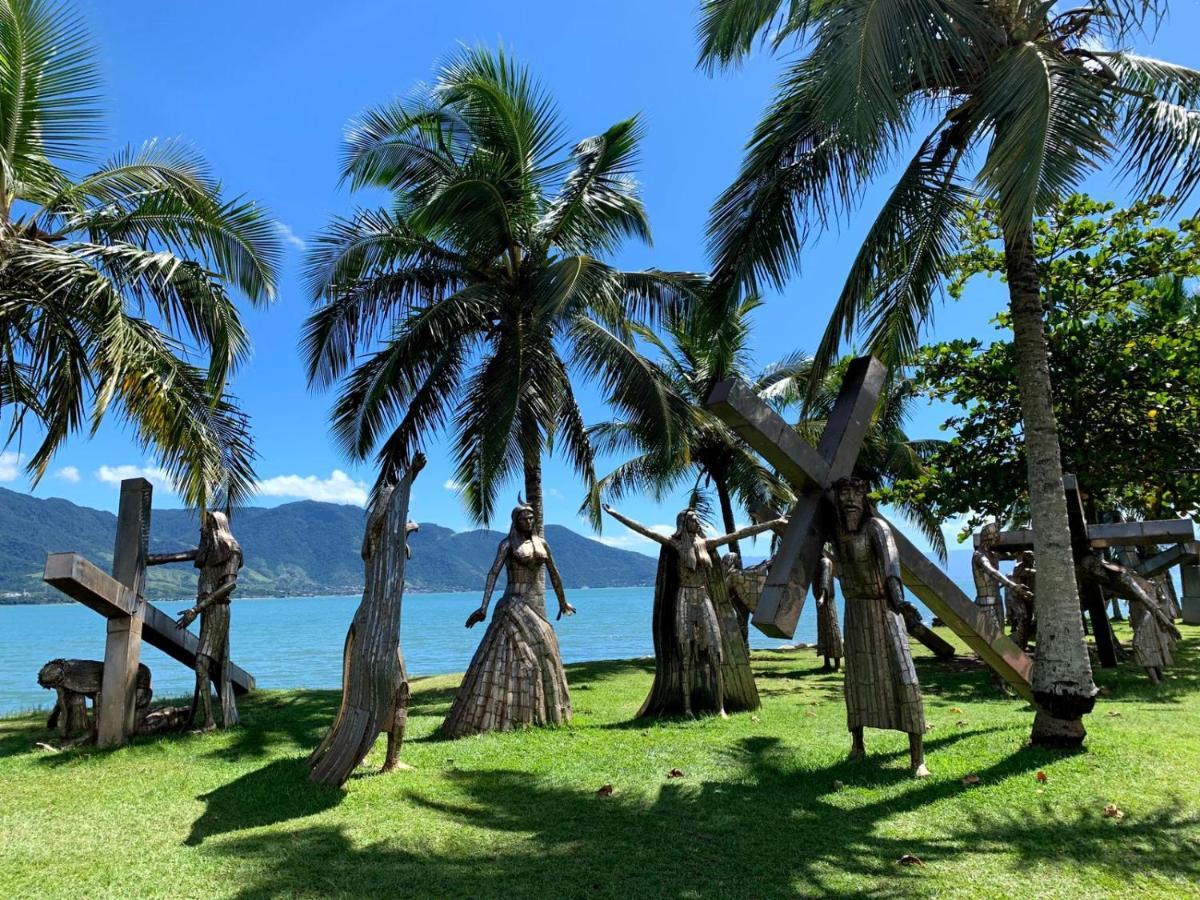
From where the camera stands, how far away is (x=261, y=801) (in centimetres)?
613

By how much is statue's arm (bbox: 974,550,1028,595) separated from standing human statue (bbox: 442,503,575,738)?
20.3ft

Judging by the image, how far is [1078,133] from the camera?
6.39 meters

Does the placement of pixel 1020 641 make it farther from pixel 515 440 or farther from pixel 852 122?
pixel 852 122

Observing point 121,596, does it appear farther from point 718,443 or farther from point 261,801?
point 718,443

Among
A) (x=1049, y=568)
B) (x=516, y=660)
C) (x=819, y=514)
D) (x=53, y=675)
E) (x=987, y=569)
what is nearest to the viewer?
(x=819, y=514)

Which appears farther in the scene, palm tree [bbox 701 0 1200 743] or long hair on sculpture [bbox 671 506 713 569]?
long hair on sculpture [bbox 671 506 713 569]

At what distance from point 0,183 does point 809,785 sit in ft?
32.8

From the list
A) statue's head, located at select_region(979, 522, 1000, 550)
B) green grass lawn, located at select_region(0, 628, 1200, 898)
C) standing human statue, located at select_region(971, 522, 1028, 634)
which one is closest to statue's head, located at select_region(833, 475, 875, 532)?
green grass lawn, located at select_region(0, 628, 1200, 898)

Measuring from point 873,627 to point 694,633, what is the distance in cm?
347

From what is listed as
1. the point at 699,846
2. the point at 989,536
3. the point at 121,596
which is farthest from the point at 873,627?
the point at 121,596

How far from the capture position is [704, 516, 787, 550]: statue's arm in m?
8.98

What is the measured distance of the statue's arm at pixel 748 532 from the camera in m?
8.98

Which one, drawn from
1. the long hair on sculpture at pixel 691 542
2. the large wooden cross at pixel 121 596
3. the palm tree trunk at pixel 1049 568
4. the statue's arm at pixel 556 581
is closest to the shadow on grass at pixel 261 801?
the large wooden cross at pixel 121 596

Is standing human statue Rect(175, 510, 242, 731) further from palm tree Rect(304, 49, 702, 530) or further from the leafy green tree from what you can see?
the leafy green tree
